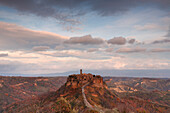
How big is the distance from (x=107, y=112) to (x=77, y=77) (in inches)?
4759

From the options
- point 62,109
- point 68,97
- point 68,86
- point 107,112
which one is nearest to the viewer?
point 62,109

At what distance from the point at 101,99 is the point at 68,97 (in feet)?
91.7

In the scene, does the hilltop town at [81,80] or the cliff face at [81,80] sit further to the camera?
the hilltop town at [81,80]

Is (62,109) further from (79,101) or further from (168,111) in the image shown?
(168,111)

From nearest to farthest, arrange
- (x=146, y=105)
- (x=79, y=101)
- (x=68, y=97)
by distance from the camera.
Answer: (x=79, y=101) → (x=68, y=97) → (x=146, y=105)

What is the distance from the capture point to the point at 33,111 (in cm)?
3791

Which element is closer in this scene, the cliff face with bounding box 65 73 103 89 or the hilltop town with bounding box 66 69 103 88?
the cliff face with bounding box 65 73 103 89

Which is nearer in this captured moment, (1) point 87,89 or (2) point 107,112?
(2) point 107,112

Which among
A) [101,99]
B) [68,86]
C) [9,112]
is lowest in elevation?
[9,112]

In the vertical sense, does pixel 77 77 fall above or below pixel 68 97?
above

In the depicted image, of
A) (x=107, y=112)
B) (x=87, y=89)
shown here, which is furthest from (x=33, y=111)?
(x=87, y=89)

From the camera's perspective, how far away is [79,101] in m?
119

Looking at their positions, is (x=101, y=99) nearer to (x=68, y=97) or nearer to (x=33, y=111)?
(x=68, y=97)

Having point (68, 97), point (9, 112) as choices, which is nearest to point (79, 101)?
→ point (68, 97)
